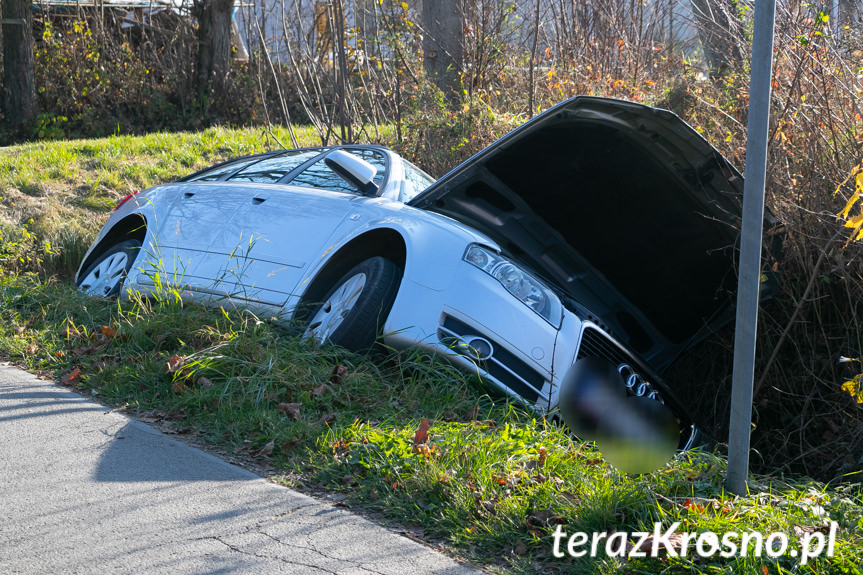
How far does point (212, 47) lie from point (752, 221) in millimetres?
14786

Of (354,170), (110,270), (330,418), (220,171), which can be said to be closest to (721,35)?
(354,170)

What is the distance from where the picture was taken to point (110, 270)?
6.77 meters

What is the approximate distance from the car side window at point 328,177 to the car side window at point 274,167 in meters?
0.19

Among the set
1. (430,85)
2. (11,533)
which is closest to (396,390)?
(11,533)

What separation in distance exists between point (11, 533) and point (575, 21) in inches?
388

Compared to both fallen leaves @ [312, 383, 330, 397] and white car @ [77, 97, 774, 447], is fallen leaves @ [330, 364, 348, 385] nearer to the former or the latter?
fallen leaves @ [312, 383, 330, 397]

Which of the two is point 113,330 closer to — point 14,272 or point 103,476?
point 103,476

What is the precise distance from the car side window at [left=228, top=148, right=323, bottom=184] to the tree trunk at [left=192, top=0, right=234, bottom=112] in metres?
10.2

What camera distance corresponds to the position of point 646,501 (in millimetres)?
3219

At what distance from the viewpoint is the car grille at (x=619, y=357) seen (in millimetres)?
4617

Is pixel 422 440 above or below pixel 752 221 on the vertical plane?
below

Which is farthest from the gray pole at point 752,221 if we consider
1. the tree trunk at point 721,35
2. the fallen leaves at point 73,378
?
the tree trunk at point 721,35

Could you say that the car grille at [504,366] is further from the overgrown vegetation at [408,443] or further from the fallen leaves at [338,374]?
the fallen leaves at [338,374]

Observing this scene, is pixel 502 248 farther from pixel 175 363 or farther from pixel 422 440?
pixel 175 363
